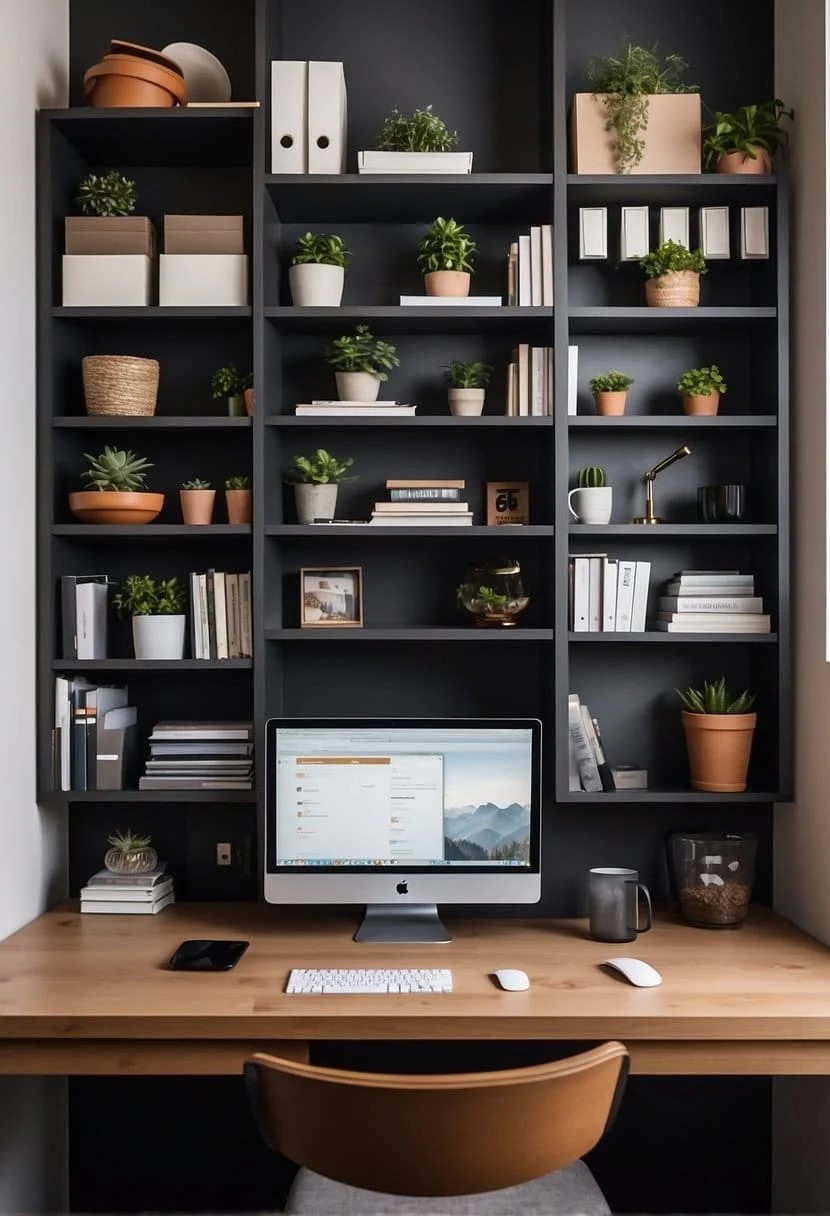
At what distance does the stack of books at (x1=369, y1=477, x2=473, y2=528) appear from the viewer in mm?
2535

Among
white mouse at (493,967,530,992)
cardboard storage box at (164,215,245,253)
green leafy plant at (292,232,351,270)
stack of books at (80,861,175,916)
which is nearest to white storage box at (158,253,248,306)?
cardboard storage box at (164,215,245,253)

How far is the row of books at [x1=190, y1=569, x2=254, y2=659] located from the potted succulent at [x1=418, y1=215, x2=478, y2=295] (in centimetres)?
82

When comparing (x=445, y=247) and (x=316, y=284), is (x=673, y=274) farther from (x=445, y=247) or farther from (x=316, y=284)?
(x=316, y=284)

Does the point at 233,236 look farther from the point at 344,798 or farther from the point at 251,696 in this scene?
the point at 344,798

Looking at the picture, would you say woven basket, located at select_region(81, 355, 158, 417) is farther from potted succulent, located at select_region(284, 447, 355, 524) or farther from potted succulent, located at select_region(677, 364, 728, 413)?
potted succulent, located at select_region(677, 364, 728, 413)

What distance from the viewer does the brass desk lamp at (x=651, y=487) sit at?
2.59 m

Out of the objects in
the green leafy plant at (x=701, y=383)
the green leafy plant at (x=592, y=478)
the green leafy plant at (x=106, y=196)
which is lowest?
the green leafy plant at (x=592, y=478)

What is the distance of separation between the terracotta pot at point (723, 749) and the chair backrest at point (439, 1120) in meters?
1.01

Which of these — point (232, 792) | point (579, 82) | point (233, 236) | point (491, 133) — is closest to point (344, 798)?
point (232, 792)

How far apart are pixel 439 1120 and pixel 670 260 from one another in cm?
190

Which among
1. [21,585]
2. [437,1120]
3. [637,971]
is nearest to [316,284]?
[21,585]

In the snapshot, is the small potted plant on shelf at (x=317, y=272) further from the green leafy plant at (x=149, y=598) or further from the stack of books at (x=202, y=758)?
the stack of books at (x=202, y=758)

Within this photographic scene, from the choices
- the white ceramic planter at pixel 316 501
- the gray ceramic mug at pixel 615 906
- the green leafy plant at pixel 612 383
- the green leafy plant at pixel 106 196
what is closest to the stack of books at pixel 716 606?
the green leafy plant at pixel 612 383

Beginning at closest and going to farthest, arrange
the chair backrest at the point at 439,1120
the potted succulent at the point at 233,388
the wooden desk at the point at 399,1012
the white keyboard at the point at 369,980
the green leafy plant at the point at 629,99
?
the chair backrest at the point at 439,1120, the wooden desk at the point at 399,1012, the white keyboard at the point at 369,980, the green leafy plant at the point at 629,99, the potted succulent at the point at 233,388
